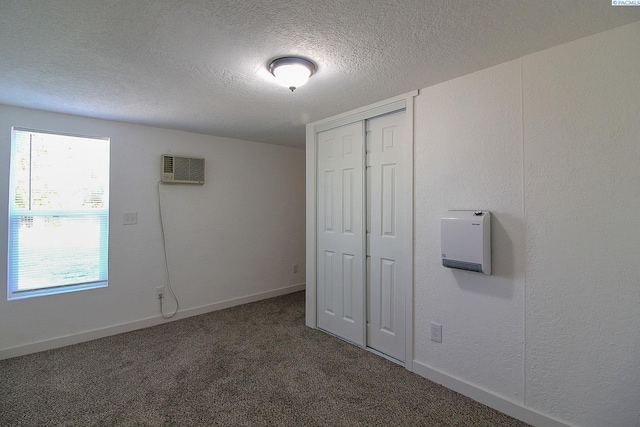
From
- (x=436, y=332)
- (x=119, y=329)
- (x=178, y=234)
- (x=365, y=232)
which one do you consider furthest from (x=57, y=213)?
(x=436, y=332)

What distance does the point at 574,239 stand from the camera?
160 cm

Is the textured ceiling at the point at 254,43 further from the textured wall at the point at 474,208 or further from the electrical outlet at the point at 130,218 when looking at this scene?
the electrical outlet at the point at 130,218

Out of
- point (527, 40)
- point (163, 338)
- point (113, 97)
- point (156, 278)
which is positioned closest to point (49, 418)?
point (163, 338)

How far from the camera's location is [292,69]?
5.84 feet

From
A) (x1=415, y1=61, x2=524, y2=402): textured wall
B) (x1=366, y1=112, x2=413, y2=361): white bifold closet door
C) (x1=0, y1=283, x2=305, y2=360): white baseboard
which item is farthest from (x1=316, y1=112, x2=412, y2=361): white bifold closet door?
(x1=0, y1=283, x2=305, y2=360): white baseboard

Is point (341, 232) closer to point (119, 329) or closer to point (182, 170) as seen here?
point (182, 170)

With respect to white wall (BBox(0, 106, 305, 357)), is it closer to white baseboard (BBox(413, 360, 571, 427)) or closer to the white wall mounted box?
white baseboard (BBox(413, 360, 571, 427))

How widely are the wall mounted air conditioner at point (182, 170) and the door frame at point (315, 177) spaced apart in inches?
54.4

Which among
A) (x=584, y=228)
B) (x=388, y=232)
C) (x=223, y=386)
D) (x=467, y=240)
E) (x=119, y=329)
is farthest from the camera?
(x=119, y=329)

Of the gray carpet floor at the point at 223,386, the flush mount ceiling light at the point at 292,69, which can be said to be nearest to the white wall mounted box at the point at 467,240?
the gray carpet floor at the point at 223,386

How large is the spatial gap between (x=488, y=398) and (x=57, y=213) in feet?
12.8

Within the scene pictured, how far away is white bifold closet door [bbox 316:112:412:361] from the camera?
244cm

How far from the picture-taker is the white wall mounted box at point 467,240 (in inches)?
72.2

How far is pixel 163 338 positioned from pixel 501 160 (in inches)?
131
